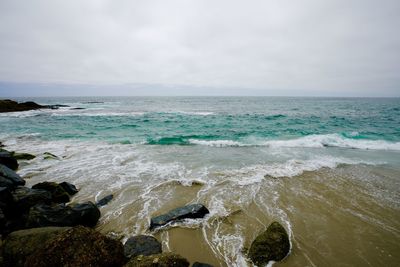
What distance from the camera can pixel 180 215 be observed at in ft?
16.7

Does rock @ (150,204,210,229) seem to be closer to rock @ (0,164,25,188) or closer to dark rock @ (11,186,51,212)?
dark rock @ (11,186,51,212)

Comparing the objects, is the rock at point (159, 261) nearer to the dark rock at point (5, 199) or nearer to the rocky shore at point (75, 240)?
the rocky shore at point (75, 240)

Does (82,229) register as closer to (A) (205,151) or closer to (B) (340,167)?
(A) (205,151)

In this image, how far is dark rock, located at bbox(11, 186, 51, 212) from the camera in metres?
5.25

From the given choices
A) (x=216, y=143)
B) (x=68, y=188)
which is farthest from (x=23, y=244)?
(x=216, y=143)

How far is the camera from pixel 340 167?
935 cm

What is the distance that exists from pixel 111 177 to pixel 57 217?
350cm

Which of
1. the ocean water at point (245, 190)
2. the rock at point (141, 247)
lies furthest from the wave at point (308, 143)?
the rock at point (141, 247)

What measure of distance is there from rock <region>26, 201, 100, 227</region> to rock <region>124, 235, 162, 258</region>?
164cm

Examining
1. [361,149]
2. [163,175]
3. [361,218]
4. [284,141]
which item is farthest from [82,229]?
[361,149]

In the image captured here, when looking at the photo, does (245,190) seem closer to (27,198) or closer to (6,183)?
(27,198)

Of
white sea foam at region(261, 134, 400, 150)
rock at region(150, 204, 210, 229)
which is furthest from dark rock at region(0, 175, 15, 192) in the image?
white sea foam at region(261, 134, 400, 150)

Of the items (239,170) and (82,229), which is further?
(239,170)

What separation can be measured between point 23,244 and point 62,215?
131 cm
